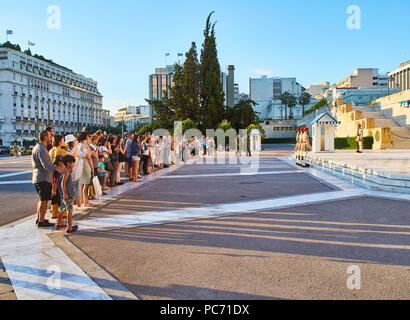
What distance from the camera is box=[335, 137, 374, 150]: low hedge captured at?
2897 centimetres

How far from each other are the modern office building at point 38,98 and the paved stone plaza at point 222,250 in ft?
229

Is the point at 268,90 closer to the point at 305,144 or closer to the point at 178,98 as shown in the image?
the point at 178,98

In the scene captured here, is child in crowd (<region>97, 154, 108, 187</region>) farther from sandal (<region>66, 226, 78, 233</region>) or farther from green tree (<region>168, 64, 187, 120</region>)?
green tree (<region>168, 64, 187, 120</region>)

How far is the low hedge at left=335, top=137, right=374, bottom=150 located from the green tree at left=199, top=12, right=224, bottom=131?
16850mm

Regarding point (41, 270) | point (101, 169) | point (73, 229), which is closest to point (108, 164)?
point (101, 169)

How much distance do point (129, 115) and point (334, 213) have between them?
614 ft

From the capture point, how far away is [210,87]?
43469mm

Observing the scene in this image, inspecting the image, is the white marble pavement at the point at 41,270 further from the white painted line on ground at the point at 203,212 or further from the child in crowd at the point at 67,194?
the white painted line on ground at the point at 203,212

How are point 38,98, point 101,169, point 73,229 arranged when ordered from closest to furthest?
point 73,229 → point 101,169 → point 38,98

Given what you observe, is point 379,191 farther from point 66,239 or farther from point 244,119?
point 244,119

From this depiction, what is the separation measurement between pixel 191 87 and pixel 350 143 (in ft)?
73.0

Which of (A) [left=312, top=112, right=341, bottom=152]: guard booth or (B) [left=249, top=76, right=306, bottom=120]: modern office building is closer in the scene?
(A) [left=312, top=112, right=341, bottom=152]: guard booth

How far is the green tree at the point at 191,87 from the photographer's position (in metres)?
43.8

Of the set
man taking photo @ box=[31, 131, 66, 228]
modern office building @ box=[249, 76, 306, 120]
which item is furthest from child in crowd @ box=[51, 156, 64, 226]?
modern office building @ box=[249, 76, 306, 120]
